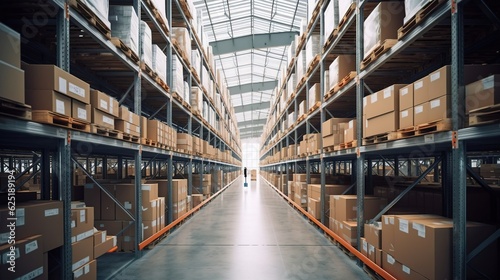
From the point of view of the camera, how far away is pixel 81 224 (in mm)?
3350

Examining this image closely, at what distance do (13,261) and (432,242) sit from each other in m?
3.37

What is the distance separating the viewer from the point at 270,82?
25.8 m

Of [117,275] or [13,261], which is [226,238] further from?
[13,261]

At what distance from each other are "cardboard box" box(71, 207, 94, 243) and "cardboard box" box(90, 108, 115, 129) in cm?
99

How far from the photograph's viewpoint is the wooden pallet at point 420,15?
2.88 meters

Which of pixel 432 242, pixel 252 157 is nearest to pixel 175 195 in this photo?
pixel 432 242

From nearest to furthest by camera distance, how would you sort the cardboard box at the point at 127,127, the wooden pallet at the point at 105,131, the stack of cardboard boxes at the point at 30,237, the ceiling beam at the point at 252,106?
the stack of cardboard boxes at the point at 30,237, the wooden pallet at the point at 105,131, the cardboard box at the point at 127,127, the ceiling beam at the point at 252,106

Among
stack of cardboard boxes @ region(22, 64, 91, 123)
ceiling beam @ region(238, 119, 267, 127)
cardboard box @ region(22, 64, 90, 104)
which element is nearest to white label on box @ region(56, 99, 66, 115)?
stack of cardboard boxes @ region(22, 64, 91, 123)

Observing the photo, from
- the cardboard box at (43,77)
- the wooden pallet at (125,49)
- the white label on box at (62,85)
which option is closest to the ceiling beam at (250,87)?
the wooden pallet at (125,49)

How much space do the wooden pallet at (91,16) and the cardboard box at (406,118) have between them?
3.50m

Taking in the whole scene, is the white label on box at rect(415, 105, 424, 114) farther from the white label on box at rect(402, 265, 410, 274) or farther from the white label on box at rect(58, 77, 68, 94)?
the white label on box at rect(58, 77, 68, 94)

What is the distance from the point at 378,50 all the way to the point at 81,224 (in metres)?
3.95

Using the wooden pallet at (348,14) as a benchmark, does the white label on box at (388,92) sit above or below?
below

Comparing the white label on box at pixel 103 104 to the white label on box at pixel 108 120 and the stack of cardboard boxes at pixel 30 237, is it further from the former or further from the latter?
the stack of cardboard boxes at pixel 30 237
